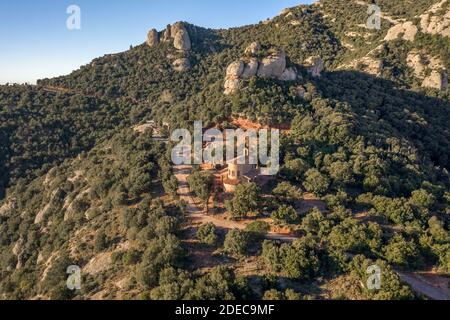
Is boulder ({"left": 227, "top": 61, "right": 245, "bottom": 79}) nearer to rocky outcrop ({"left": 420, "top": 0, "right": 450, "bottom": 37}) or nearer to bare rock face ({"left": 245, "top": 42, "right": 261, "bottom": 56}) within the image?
bare rock face ({"left": 245, "top": 42, "right": 261, "bottom": 56})

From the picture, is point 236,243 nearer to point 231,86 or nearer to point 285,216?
point 285,216

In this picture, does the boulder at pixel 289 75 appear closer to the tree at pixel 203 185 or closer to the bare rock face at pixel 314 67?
the bare rock face at pixel 314 67

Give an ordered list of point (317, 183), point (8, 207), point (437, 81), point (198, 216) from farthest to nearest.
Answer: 1. point (437, 81)
2. point (8, 207)
3. point (317, 183)
4. point (198, 216)

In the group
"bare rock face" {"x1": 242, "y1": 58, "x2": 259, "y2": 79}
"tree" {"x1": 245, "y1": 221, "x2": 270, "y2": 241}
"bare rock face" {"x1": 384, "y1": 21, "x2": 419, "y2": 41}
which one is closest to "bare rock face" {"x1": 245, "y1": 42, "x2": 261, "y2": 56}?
"bare rock face" {"x1": 242, "y1": 58, "x2": 259, "y2": 79}

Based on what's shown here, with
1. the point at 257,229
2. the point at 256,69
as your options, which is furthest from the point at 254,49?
the point at 257,229

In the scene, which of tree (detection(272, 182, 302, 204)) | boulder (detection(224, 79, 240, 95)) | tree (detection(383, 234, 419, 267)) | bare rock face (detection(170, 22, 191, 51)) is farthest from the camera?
bare rock face (detection(170, 22, 191, 51))

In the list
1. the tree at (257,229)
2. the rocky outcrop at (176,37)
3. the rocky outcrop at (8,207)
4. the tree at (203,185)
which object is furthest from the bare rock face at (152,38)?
the tree at (257,229)
